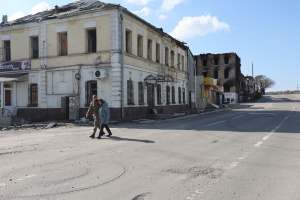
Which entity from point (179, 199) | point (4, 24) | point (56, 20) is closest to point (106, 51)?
point (56, 20)

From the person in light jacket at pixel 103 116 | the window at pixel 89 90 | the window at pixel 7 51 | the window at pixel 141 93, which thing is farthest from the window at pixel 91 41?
the person in light jacket at pixel 103 116

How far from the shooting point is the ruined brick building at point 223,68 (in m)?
75.4

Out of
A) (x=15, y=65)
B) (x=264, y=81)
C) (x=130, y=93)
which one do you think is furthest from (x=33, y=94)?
(x=264, y=81)

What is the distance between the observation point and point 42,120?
23.0 meters

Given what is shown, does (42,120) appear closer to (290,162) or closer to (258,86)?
(290,162)

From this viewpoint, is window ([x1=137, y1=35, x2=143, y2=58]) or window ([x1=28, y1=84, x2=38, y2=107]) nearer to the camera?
window ([x1=28, y1=84, x2=38, y2=107])

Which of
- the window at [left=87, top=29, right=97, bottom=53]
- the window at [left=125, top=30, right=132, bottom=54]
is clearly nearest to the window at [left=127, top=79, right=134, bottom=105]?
the window at [left=125, top=30, right=132, bottom=54]

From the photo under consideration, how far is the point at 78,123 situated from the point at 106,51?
17.2ft

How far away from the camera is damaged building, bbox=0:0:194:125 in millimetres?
20844

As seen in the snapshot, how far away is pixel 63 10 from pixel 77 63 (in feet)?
18.1

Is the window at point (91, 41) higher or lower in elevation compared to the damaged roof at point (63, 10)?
lower

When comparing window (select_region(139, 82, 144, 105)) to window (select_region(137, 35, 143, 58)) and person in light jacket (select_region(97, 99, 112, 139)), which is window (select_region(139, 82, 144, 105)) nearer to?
window (select_region(137, 35, 143, 58))

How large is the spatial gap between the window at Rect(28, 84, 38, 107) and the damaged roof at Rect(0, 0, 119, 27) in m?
5.16

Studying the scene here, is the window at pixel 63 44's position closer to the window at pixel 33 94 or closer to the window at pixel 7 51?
the window at pixel 33 94
